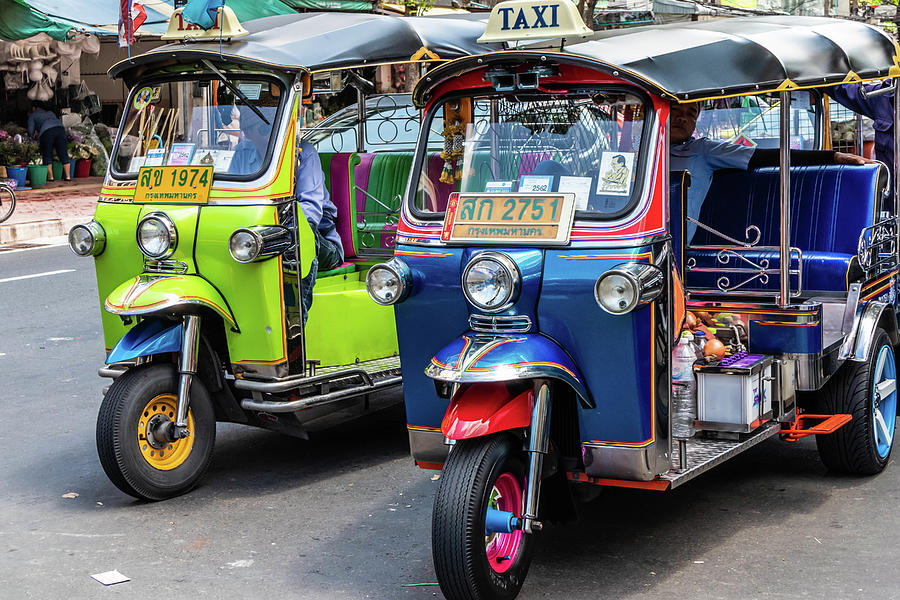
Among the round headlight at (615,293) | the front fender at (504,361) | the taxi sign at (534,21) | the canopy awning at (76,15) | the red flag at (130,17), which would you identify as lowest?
the front fender at (504,361)

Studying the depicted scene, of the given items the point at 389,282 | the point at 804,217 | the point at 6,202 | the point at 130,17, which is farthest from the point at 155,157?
the point at 6,202

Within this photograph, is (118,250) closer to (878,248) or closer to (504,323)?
(504,323)

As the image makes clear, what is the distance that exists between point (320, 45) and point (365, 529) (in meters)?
2.51

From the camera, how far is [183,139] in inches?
240

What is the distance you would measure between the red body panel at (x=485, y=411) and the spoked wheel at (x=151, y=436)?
191 centimetres

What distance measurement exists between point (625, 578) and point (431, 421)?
38.7 inches

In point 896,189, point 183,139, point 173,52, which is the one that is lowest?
point 896,189

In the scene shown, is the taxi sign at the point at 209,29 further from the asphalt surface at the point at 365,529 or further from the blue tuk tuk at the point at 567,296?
the asphalt surface at the point at 365,529

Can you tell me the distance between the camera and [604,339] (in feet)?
14.1

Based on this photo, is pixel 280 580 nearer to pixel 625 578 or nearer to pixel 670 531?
pixel 625 578

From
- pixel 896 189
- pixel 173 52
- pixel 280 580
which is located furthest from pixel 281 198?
pixel 896 189

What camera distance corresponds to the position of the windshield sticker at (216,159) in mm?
5918

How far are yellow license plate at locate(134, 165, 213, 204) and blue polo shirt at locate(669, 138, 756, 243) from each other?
7.91 feet

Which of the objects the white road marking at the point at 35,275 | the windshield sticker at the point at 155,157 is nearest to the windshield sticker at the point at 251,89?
the windshield sticker at the point at 155,157
